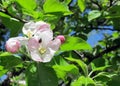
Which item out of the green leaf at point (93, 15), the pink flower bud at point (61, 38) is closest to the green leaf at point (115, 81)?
the pink flower bud at point (61, 38)

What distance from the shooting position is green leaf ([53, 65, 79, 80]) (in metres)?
1.71

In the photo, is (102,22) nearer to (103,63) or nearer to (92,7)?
(92,7)

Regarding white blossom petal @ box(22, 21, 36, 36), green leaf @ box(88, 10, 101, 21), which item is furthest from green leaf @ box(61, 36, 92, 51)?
green leaf @ box(88, 10, 101, 21)

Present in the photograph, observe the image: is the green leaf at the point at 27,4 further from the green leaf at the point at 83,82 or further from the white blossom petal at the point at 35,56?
the green leaf at the point at 83,82

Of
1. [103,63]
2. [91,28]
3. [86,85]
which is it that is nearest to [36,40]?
[86,85]

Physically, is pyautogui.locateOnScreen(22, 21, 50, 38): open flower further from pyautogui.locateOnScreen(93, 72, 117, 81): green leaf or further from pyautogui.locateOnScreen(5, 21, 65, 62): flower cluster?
pyautogui.locateOnScreen(93, 72, 117, 81): green leaf

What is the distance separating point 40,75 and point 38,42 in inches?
5.4

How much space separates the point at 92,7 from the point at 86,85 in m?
1.91

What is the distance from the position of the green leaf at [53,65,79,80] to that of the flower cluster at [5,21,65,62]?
0.07 meters

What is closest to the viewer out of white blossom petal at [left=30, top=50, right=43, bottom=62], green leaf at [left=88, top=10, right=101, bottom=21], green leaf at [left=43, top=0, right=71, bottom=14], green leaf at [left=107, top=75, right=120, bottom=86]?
white blossom petal at [left=30, top=50, right=43, bottom=62]

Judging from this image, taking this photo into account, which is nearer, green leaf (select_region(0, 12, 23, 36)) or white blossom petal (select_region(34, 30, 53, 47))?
white blossom petal (select_region(34, 30, 53, 47))

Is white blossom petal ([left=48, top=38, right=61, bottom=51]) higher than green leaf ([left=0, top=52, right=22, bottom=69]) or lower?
higher

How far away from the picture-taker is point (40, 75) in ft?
5.49

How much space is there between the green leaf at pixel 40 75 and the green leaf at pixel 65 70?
0.13 ft
